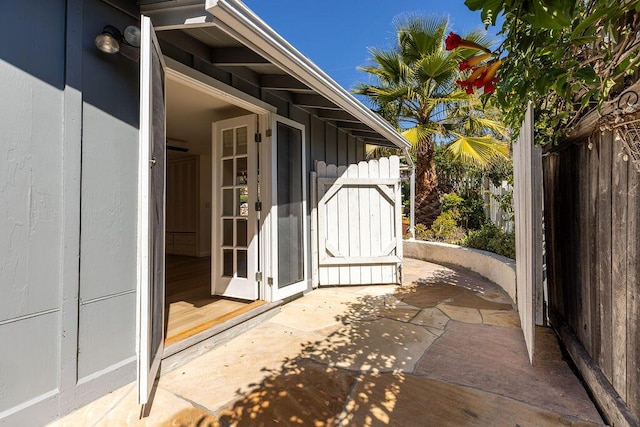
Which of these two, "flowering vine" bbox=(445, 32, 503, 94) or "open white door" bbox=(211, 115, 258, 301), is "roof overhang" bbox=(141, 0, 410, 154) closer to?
"open white door" bbox=(211, 115, 258, 301)

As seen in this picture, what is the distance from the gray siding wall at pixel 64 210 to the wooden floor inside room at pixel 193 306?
55 centimetres

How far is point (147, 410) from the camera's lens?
167 centimetres

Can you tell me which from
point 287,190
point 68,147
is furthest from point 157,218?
point 287,190

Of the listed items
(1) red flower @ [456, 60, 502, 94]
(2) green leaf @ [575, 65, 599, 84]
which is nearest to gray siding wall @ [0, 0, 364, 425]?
(1) red flower @ [456, 60, 502, 94]

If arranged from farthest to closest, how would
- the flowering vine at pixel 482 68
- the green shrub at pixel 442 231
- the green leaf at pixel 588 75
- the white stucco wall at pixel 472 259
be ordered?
1. the green shrub at pixel 442 231
2. the white stucco wall at pixel 472 259
3. the flowering vine at pixel 482 68
4. the green leaf at pixel 588 75

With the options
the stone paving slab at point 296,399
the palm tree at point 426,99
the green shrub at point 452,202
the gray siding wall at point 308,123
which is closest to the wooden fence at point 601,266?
the stone paving slab at point 296,399

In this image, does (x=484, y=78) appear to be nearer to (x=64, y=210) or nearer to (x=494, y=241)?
(x=64, y=210)

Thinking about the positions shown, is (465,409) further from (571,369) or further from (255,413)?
(255,413)

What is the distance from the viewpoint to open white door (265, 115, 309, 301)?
3.20 m

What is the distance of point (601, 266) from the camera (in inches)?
64.1

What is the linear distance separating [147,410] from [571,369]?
262cm

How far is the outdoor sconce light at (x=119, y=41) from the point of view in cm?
174

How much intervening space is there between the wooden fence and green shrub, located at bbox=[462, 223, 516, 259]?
6.87 ft

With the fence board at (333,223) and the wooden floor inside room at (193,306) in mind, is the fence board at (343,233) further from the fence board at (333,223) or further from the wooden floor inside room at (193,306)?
the wooden floor inside room at (193,306)
